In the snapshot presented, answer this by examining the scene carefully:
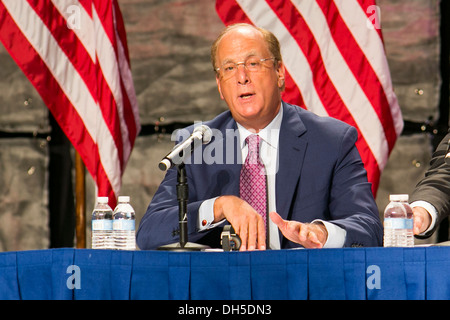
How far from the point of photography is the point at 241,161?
3.24m

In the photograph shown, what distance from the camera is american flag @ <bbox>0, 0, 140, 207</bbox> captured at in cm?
465

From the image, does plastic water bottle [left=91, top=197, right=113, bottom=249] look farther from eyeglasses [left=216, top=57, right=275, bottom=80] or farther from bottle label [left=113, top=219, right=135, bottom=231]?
eyeglasses [left=216, top=57, right=275, bottom=80]

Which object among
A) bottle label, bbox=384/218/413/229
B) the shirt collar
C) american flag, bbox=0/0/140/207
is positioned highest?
american flag, bbox=0/0/140/207

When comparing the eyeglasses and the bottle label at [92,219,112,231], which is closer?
the bottle label at [92,219,112,231]

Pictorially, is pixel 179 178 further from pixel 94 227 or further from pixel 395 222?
pixel 395 222

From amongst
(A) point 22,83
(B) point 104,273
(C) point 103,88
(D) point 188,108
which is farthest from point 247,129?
(A) point 22,83

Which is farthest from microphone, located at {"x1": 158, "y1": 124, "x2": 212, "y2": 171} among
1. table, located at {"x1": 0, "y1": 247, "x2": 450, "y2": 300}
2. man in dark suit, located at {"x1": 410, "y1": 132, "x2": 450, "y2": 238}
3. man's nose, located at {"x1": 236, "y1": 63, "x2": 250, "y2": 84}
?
man in dark suit, located at {"x1": 410, "y1": 132, "x2": 450, "y2": 238}

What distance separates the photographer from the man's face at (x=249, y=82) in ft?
10.8

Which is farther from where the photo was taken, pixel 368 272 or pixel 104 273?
pixel 104 273

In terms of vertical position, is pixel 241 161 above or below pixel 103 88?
below

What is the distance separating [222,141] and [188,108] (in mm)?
2135

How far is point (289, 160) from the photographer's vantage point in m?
3.25

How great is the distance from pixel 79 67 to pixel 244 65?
1707 mm

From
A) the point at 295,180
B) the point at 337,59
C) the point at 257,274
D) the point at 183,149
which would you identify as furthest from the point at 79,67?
the point at 257,274
